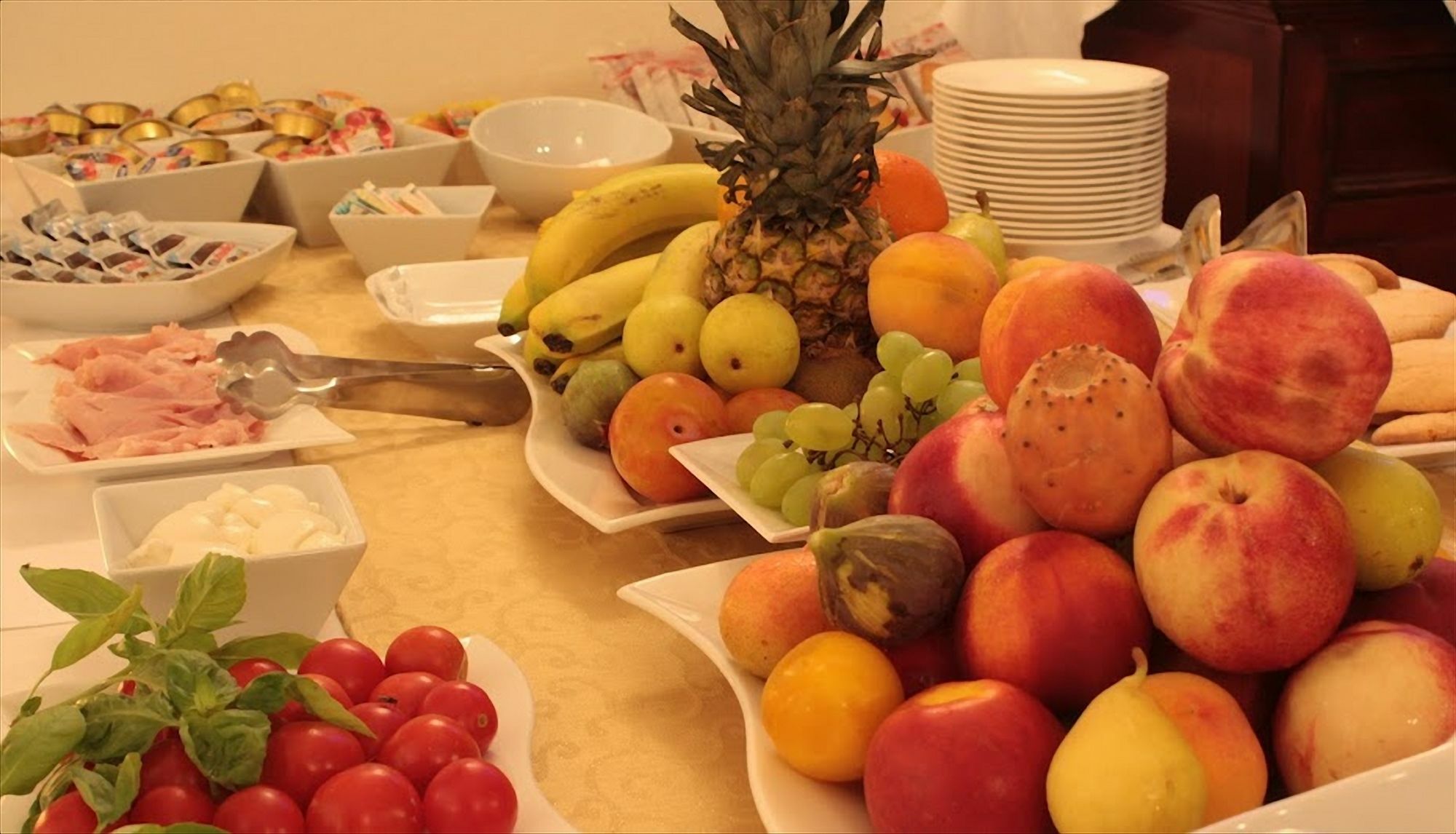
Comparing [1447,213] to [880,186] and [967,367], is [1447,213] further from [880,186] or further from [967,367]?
[967,367]

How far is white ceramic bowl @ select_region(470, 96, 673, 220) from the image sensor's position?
1.97 meters

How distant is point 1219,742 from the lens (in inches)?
24.8

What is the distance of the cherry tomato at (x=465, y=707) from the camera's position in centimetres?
77

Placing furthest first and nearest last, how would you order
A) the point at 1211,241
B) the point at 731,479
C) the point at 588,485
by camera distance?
the point at 1211,241 → the point at 588,485 → the point at 731,479

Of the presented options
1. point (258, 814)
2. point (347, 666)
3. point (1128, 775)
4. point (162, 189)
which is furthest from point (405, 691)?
point (162, 189)

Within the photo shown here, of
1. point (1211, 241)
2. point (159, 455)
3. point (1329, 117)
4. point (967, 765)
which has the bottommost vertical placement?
point (1329, 117)

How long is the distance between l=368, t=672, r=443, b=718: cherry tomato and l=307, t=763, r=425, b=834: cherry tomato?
9 centimetres

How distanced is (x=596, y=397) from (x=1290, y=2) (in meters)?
1.30

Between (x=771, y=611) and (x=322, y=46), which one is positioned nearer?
(x=771, y=611)

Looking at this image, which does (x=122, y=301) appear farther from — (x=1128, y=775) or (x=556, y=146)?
(x=1128, y=775)

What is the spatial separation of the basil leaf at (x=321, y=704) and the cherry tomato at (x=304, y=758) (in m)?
0.01

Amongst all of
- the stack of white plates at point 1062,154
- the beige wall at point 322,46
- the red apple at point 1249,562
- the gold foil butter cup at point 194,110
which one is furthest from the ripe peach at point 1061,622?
the beige wall at point 322,46

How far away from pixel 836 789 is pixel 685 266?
1.86 feet

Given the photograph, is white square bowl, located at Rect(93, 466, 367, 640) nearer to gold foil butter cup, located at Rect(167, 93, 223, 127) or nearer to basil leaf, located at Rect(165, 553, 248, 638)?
basil leaf, located at Rect(165, 553, 248, 638)
